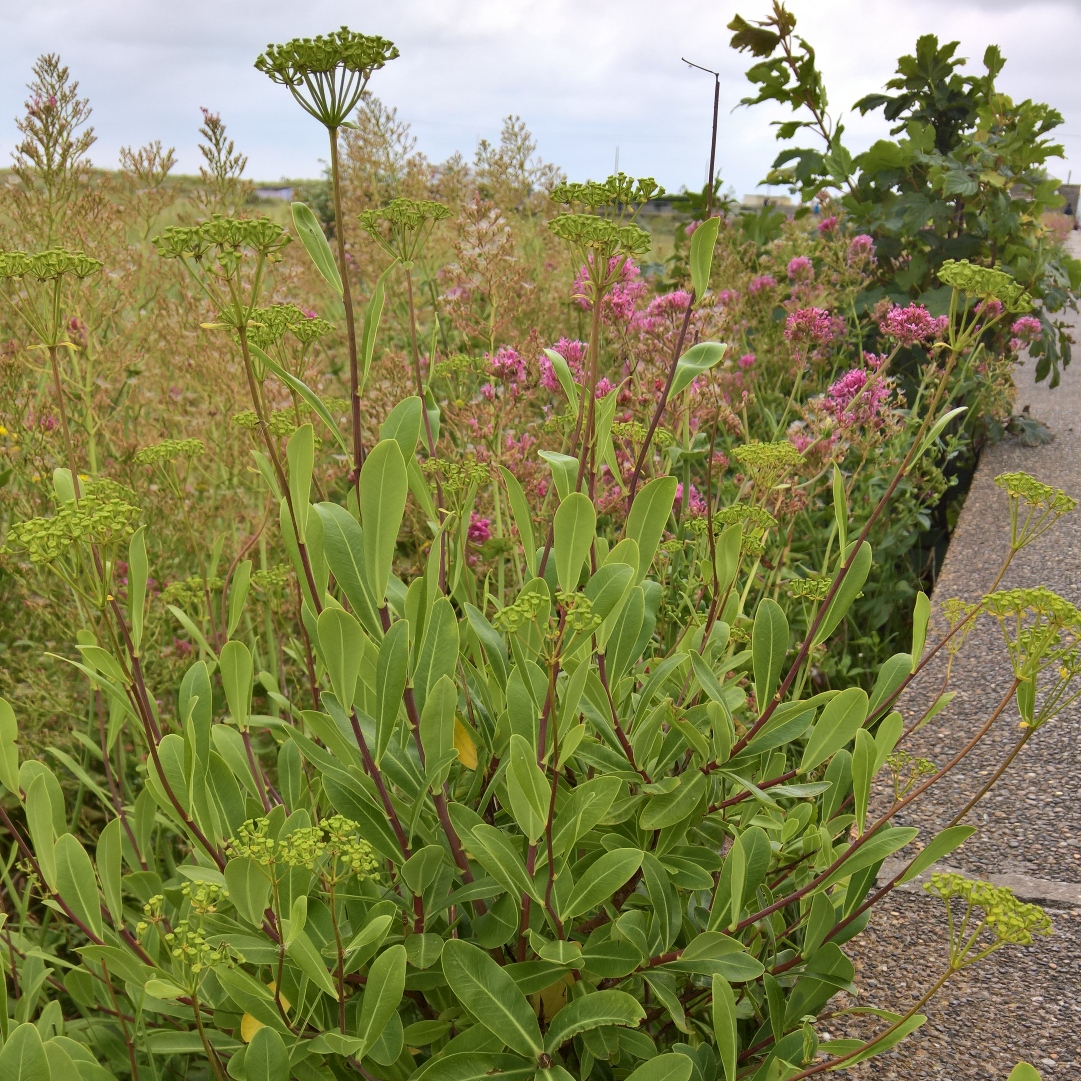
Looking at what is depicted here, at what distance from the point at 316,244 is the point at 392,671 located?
1.69 ft

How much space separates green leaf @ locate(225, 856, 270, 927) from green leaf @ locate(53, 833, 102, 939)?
0.30 m

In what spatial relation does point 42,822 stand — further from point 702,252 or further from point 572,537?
point 702,252

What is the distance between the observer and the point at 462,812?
1202 millimetres

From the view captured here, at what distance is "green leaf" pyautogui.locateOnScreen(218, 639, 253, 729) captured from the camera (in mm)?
1320

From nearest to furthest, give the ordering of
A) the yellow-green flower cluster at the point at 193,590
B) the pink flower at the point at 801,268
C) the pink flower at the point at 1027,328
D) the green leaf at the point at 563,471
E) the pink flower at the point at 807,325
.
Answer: the green leaf at the point at 563,471
the yellow-green flower cluster at the point at 193,590
the pink flower at the point at 807,325
the pink flower at the point at 801,268
the pink flower at the point at 1027,328

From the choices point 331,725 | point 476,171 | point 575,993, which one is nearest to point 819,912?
point 575,993

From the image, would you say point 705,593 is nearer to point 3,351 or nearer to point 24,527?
point 24,527

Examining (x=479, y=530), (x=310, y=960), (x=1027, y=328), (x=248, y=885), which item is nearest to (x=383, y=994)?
(x=310, y=960)

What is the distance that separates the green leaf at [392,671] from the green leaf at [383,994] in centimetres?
24

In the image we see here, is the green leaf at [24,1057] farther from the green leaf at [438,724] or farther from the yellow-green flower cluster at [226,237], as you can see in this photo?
the yellow-green flower cluster at [226,237]

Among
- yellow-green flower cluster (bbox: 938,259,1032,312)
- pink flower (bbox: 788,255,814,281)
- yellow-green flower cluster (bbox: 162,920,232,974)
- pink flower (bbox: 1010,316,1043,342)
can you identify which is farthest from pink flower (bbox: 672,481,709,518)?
pink flower (bbox: 1010,316,1043,342)

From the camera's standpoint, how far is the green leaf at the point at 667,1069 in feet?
3.49

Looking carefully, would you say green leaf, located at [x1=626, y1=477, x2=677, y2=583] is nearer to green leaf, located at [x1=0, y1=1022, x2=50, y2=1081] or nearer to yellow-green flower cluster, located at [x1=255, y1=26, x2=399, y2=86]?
yellow-green flower cluster, located at [x1=255, y1=26, x2=399, y2=86]

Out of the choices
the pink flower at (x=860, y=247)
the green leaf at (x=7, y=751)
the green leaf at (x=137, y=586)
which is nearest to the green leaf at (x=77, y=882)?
the green leaf at (x=7, y=751)
